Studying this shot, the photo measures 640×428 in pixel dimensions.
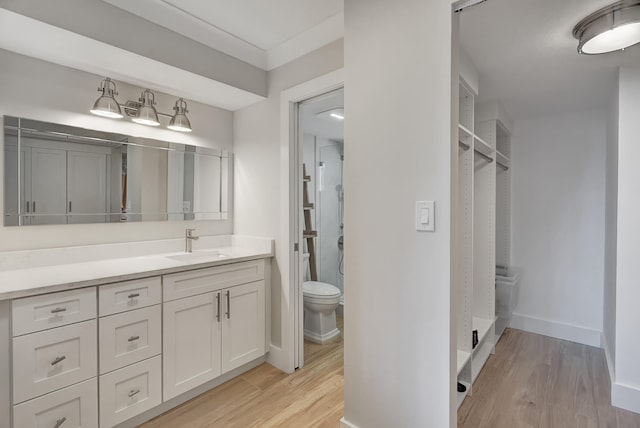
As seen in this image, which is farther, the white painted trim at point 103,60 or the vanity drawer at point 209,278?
the vanity drawer at point 209,278

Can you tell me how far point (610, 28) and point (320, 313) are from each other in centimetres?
269

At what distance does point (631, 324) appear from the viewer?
6.29ft

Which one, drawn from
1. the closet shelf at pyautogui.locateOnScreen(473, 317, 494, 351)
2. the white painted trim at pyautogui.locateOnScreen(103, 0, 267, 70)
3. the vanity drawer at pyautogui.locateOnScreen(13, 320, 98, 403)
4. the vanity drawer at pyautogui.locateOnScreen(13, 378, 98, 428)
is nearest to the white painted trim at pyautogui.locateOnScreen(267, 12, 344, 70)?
the white painted trim at pyautogui.locateOnScreen(103, 0, 267, 70)

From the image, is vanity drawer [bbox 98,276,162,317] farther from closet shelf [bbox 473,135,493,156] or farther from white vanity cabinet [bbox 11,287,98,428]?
closet shelf [bbox 473,135,493,156]

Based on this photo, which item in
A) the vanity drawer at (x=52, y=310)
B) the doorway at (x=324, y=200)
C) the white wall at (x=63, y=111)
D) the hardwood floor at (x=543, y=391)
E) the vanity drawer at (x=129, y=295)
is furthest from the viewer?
the doorway at (x=324, y=200)

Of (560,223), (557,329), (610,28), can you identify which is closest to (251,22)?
(610,28)

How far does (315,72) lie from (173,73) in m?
0.92

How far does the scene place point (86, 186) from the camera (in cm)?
201

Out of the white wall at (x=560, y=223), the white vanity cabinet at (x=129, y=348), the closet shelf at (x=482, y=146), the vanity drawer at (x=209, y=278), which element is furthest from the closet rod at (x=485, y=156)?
the white vanity cabinet at (x=129, y=348)

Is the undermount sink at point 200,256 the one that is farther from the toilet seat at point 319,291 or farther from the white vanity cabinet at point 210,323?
the toilet seat at point 319,291

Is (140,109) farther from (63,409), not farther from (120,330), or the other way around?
(63,409)

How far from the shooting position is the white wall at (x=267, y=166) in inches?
88.5

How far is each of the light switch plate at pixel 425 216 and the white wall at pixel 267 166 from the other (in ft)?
3.95

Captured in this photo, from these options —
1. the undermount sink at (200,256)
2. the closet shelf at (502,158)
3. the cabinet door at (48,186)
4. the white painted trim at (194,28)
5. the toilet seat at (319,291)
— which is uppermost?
the white painted trim at (194,28)
